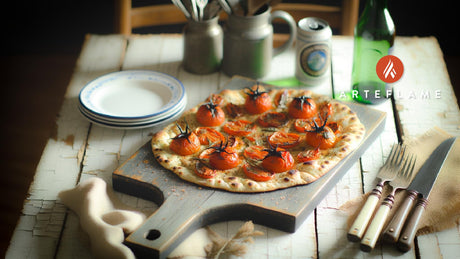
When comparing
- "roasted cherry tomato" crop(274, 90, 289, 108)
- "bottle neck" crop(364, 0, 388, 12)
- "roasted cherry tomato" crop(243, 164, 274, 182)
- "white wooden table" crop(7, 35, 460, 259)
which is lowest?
"white wooden table" crop(7, 35, 460, 259)

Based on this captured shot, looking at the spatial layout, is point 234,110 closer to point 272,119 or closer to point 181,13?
point 272,119

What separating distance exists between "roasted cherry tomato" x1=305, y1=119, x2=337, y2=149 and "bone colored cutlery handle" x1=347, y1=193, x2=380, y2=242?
236 mm

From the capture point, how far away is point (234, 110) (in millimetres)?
1739

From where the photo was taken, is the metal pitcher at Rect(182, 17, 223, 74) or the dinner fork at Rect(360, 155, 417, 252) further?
the metal pitcher at Rect(182, 17, 223, 74)

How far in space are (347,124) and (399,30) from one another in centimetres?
196

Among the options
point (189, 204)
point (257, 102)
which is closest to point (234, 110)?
point (257, 102)

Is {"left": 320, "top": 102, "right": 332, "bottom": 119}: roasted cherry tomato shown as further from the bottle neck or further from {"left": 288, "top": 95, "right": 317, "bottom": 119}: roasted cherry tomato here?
the bottle neck

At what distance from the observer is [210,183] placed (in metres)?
1.41

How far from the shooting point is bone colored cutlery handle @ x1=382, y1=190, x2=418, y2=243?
4.12ft

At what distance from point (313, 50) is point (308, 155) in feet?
1.77

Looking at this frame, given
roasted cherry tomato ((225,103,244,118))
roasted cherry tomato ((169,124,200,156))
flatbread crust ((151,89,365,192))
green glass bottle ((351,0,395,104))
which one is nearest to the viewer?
flatbread crust ((151,89,365,192))

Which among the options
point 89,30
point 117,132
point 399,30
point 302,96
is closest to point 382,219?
point 302,96

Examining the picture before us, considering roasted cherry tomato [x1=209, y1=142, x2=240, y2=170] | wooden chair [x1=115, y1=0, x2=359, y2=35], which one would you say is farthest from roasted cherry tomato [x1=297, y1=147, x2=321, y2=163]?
wooden chair [x1=115, y1=0, x2=359, y2=35]

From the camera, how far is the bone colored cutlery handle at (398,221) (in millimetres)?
1256
